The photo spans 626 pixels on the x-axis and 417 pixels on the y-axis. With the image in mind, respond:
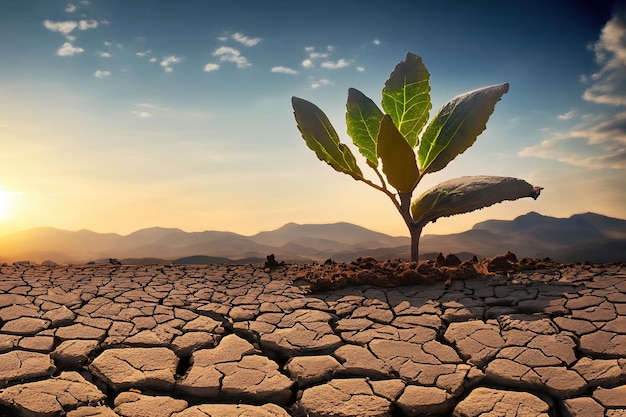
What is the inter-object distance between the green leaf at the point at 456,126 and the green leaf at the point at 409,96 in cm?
15

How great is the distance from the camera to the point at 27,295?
4.07 metres

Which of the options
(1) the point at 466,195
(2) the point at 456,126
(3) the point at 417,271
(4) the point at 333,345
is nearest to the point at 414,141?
(2) the point at 456,126

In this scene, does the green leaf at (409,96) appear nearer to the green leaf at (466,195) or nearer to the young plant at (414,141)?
the young plant at (414,141)

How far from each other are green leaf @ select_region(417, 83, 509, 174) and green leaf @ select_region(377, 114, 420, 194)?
0.28 m

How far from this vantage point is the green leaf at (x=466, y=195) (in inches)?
181

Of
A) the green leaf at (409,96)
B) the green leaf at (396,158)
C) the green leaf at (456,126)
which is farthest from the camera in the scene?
the green leaf at (409,96)

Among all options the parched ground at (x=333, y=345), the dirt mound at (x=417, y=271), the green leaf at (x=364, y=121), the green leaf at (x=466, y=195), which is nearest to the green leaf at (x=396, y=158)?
the green leaf at (x=466, y=195)

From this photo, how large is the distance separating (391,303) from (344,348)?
92 cm

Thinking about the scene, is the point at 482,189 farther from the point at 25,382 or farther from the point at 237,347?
the point at 25,382

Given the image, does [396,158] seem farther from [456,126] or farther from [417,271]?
[417,271]

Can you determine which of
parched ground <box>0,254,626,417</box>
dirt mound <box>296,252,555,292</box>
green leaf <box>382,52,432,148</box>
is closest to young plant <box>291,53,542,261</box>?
green leaf <box>382,52,432,148</box>

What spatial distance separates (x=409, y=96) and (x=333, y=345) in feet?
10.1

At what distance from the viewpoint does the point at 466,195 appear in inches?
186

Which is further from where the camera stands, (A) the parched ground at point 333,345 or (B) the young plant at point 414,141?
(B) the young plant at point 414,141
